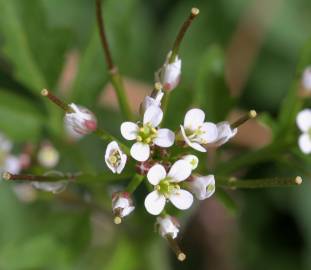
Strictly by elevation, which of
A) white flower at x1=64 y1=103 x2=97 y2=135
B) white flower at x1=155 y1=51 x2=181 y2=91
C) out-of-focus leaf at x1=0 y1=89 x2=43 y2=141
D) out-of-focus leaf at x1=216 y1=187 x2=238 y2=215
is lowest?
out-of-focus leaf at x1=216 y1=187 x2=238 y2=215

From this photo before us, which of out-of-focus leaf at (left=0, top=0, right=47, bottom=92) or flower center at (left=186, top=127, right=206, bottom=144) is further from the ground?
out-of-focus leaf at (left=0, top=0, right=47, bottom=92)

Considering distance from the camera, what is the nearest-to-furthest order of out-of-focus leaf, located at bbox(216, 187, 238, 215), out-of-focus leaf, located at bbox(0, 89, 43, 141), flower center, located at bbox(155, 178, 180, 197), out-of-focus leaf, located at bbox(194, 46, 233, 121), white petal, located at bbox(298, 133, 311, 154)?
flower center, located at bbox(155, 178, 180, 197), out-of-focus leaf, located at bbox(216, 187, 238, 215), white petal, located at bbox(298, 133, 311, 154), out-of-focus leaf, located at bbox(194, 46, 233, 121), out-of-focus leaf, located at bbox(0, 89, 43, 141)

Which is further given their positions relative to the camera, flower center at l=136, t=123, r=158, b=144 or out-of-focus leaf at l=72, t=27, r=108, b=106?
out-of-focus leaf at l=72, t=27, r=108, b=106

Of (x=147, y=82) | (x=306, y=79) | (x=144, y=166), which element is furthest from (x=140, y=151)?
(x=147, y=82)

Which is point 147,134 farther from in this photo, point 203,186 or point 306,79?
point 306,79

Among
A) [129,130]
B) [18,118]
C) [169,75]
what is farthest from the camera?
[18,118]

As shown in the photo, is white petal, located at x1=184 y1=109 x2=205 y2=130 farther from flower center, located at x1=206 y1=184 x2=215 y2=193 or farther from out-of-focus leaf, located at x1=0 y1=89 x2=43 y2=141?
out-of-focus leaf, located at x1=0 y1=89 x2=43 y2=141

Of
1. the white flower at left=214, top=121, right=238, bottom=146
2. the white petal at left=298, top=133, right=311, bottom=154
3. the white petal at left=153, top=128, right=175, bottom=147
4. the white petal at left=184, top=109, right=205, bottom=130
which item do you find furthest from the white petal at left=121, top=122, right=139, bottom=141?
the white petal at left=298, top=133, right=311, bottom=154
